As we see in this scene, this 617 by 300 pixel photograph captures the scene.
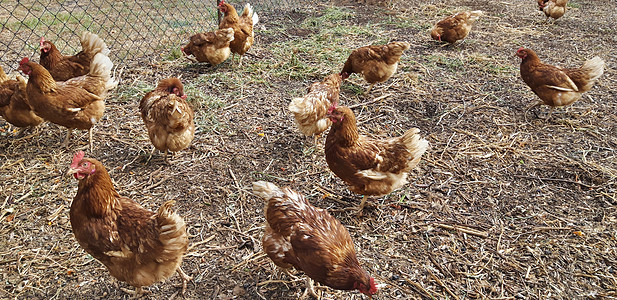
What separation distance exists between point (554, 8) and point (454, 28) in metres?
2.77

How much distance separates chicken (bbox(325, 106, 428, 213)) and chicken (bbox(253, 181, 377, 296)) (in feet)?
2.33

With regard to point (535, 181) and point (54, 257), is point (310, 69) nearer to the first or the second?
point (535, 181)

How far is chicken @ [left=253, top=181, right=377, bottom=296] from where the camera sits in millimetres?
2518

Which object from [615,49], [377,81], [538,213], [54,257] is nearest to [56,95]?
[54,257]

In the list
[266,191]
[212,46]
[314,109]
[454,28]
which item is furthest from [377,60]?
[266,191]

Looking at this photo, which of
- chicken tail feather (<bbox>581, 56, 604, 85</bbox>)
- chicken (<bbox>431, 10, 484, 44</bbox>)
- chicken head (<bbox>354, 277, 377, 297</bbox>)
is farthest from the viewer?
chicken (<bbox>431, 10, 484, 44</bbox>)

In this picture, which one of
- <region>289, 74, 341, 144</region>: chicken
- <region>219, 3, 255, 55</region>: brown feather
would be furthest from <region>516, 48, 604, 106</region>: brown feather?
<region>219, 3, 255, 55</region>: brown feather

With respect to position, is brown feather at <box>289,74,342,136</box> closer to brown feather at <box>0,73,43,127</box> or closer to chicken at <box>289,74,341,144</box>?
chicken at <box>289,74,341,144</box>

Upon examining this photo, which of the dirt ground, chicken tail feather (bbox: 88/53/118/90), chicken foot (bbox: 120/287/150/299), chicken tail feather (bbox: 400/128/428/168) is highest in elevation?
chicken tail feather (bbox: 88/53/118/90)

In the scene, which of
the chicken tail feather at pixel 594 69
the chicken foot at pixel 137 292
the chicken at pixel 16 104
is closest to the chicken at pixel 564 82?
the chicken tail feather at pixel 594 69

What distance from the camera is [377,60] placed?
5.36 meters

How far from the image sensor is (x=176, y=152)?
14.3 feet

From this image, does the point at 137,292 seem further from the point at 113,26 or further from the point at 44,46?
the point at 113,26

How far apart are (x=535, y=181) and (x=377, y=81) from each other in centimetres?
250
